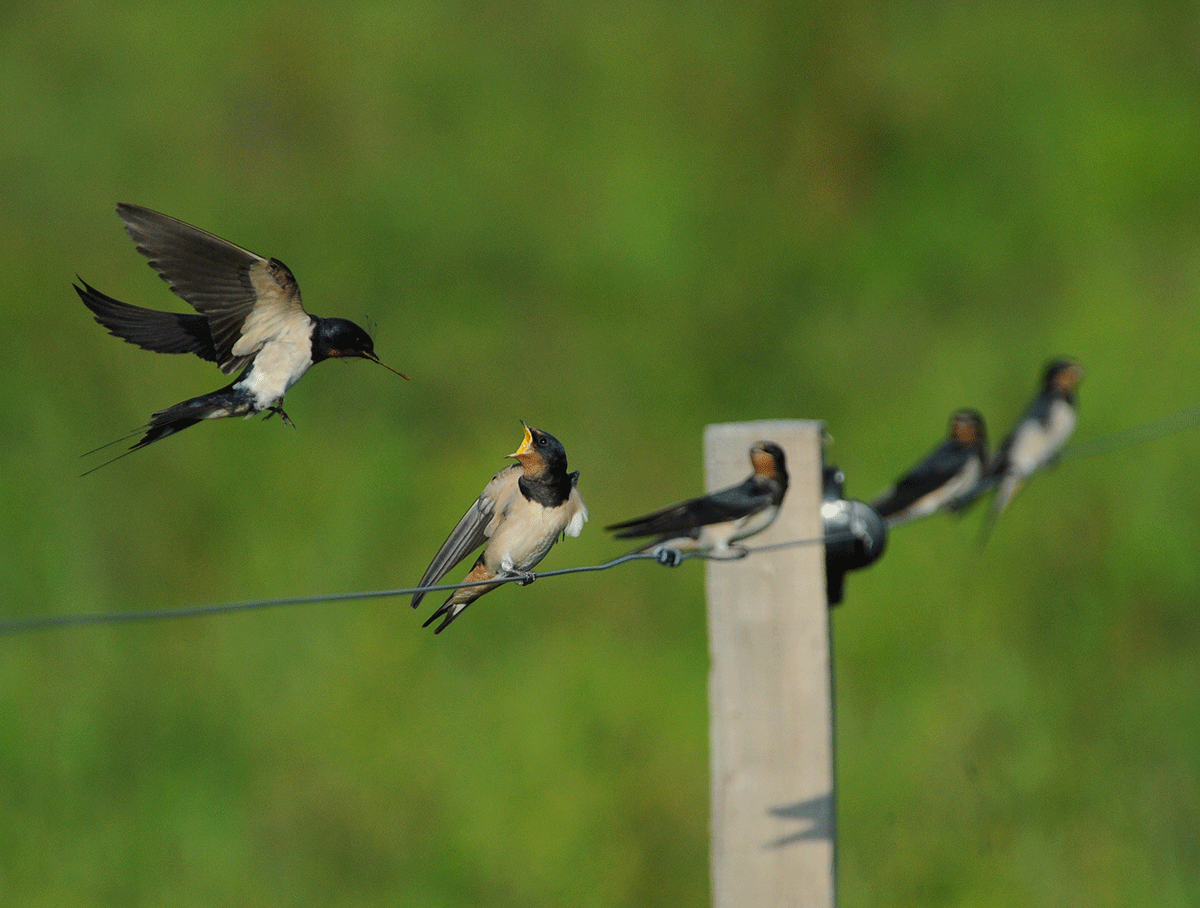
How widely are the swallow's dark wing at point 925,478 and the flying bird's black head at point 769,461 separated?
9.43ft

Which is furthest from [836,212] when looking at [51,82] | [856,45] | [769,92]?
[51,82]

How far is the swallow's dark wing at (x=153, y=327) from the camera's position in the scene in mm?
792

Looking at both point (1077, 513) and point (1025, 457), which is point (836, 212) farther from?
point (1025, 457)

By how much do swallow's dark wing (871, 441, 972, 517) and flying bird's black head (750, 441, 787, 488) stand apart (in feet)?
9.43

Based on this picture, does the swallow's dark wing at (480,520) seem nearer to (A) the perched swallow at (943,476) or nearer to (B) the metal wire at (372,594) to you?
(B) the metal wire at (372,594)

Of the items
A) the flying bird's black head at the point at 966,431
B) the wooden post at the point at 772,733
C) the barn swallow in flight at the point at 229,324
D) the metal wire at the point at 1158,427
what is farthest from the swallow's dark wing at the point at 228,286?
the metal wire at the point at 1158,427

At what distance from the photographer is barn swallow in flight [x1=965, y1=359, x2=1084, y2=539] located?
6.29m

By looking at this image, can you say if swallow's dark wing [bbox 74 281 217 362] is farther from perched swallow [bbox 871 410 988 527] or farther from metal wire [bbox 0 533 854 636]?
perched swallow [bbox 871 410 988 527]

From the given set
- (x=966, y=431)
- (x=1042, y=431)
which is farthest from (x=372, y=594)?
(x=1042, y=431)

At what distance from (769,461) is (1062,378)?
471 centimetres

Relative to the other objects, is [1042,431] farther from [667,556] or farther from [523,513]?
[523,513]

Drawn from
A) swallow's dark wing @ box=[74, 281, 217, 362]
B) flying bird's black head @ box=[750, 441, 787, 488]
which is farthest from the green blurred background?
swallow's dark wing @ box=[74, 281, 217, 362]

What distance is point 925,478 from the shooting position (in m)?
5.45

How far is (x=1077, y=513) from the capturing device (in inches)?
303
